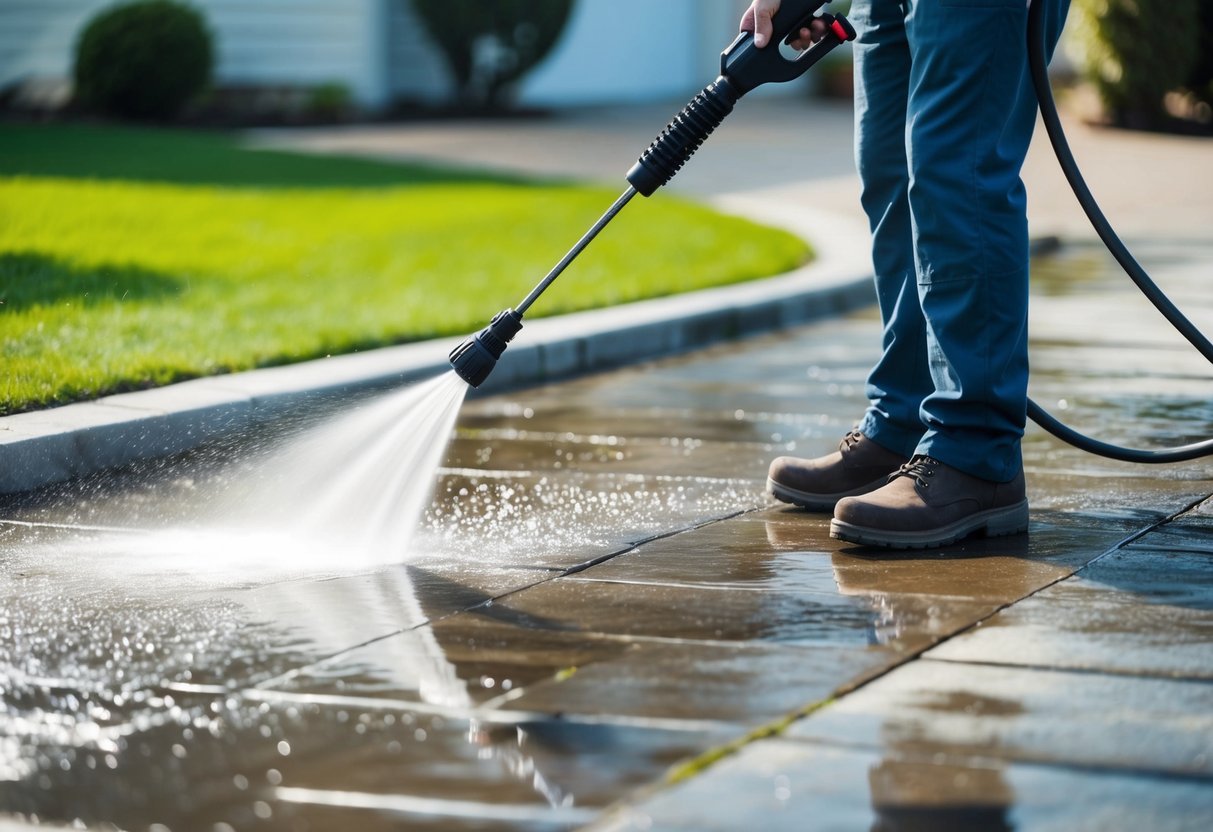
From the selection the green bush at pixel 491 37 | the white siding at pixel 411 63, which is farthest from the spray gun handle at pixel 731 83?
the white siding at pixel 411 63

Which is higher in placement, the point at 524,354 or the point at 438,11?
the point at 438,11

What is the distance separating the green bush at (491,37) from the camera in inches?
838

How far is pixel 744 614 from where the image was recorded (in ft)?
10.2

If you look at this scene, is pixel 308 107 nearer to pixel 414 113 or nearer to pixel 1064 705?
pixel 414 113

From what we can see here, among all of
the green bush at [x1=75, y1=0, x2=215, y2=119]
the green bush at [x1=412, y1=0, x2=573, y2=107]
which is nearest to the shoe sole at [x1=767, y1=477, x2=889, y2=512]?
the green bush at [x1=75, y1=0, x2=215, y2=119]

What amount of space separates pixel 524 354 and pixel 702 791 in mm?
3976

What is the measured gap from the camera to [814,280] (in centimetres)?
816

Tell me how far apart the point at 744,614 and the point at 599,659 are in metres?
0.36

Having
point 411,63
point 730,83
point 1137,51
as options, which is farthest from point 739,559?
point 411,63

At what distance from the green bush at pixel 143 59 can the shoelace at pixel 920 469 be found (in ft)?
54.9

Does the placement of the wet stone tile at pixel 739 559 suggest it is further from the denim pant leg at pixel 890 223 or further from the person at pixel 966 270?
the denim pant leg at pixel 890 223

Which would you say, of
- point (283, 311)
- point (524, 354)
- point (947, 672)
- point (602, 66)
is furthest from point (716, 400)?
point (602, 66)

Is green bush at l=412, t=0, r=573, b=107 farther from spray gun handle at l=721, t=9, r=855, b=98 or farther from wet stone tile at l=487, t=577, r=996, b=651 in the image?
wet stone tile at l=487, t=577, r=996, b=651

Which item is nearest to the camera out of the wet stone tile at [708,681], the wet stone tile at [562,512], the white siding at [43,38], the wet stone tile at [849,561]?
the wet stone tile at [708,681]
